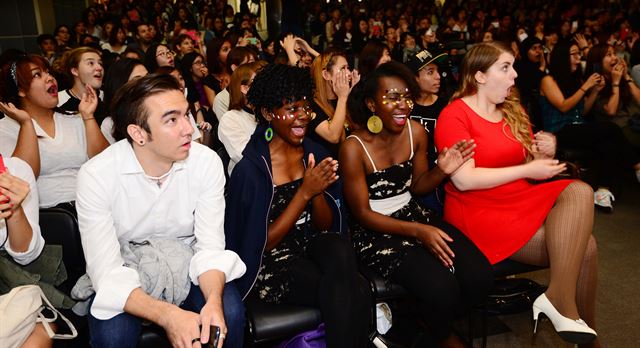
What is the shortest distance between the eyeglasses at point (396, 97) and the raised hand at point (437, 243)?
0.56 meters

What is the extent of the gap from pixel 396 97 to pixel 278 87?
1.74ft

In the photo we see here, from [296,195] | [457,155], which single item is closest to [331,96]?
[457,155]

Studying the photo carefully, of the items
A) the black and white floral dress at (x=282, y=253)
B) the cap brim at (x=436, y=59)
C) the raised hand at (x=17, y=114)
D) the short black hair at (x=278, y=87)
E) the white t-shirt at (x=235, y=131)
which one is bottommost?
the black and white floral dress at (x=282, y=253)

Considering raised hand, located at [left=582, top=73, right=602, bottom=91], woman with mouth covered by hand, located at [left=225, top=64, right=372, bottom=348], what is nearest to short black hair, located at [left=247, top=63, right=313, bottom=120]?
woman with mouth covered by hand, located at [left=225, top=64, right=372, bottom=348]

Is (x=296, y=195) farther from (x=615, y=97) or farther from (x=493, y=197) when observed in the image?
(x=615, y=97)

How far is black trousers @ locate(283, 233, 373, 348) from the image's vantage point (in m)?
1.77

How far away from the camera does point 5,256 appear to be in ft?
5.76

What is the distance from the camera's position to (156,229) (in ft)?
6.10

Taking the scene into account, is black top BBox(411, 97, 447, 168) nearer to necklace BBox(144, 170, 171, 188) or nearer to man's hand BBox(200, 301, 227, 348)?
necklace BBox(144, 170, 171, 188)

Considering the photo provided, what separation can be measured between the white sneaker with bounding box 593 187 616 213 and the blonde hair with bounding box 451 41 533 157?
194cm

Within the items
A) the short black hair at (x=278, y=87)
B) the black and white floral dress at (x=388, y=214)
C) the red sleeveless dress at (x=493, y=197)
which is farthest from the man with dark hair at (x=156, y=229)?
the red sleeveless dress at (x=493, y=197)

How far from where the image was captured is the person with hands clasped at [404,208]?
78.7 inches

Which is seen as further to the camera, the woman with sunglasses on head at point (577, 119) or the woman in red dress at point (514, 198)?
the woman with sunglasses on head at point (577, 119)

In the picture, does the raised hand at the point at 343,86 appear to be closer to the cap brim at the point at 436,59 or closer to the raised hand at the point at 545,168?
the cap brim at the point at 436,59
